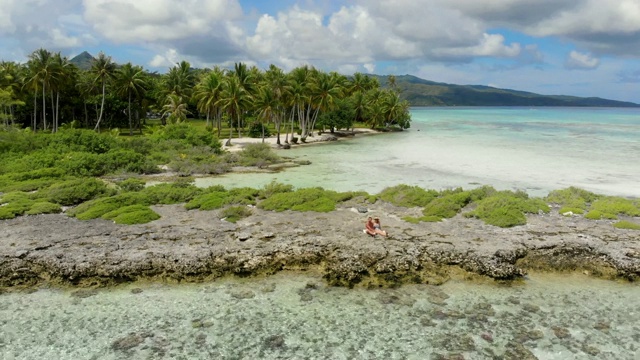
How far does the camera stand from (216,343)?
1122 cm

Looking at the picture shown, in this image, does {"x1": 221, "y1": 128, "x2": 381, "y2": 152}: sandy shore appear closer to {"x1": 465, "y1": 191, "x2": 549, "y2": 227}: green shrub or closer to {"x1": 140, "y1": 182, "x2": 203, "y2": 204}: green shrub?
{"x1": 140, "y1": 182, "x2": 203, "y2": 204}: green shrub

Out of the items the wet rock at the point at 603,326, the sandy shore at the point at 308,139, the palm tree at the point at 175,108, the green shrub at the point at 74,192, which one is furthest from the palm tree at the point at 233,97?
the wet rock at the point at 603,326

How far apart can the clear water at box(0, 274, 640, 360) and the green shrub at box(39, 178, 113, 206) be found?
1082cm

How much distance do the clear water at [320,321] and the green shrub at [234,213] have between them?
5768 millimetres

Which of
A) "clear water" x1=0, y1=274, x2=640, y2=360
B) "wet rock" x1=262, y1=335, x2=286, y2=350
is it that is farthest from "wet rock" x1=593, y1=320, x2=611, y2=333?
"wet rock" x1=262, y1=335, x2=286, y2=350

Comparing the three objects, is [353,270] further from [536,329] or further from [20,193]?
[20,193]

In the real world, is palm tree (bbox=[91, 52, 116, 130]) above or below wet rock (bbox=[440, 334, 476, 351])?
above

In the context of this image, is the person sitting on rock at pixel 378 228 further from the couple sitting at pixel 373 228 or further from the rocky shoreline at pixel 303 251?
the rocky shoreline at pixel 303 251

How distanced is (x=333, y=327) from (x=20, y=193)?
2224cm

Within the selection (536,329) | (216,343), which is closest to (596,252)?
(536,329)

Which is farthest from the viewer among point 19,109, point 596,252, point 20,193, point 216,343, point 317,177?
point 19,109

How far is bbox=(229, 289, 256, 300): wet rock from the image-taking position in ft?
45.4

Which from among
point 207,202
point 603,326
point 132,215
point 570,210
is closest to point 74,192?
point 132,215

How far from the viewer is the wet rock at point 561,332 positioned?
11.5 meters
